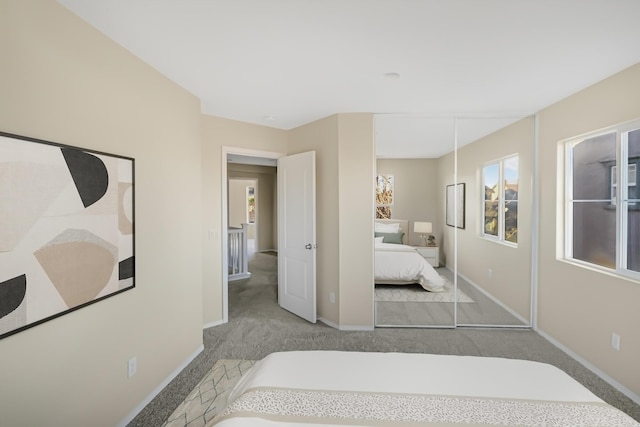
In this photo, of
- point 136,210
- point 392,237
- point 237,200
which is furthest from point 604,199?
point 237,200

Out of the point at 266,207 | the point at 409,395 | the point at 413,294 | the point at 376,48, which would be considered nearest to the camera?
the point at 409,395

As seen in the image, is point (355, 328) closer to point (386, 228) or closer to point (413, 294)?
point (413, 294)

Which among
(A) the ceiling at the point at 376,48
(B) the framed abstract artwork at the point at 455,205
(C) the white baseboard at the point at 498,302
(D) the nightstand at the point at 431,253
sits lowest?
(C) the white baseboard at the point at 498,302

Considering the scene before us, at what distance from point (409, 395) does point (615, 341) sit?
2224mm

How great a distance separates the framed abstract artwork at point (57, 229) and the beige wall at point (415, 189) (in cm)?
269

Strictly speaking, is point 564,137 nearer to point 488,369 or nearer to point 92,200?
point 488,369

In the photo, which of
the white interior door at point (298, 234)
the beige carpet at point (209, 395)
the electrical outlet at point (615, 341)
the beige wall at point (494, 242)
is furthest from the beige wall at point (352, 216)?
the electrical outlet at point (615, 341)

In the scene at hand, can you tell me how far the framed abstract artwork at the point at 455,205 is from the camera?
356 centimetres

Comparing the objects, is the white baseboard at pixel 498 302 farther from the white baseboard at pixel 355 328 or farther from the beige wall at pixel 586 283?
the white baseboard at pixel 355 328

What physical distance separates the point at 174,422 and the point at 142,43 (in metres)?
2.51

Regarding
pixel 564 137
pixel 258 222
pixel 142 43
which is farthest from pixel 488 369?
pixel 258 222

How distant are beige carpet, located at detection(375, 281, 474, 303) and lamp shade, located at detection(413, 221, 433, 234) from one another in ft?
2.22

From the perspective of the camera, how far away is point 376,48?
1994 millimetres

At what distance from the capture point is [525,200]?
3438 mm
